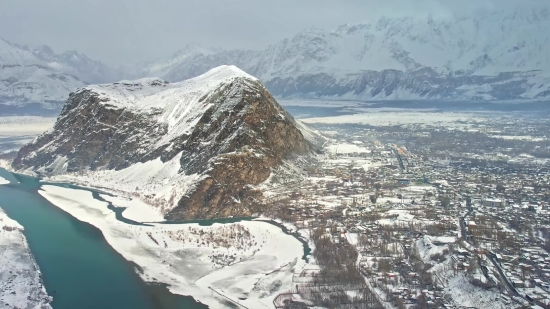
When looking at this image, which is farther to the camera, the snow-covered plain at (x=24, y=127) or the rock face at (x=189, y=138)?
the snow-covered plain at (x=24, y=127)

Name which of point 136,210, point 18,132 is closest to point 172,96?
point 136,210

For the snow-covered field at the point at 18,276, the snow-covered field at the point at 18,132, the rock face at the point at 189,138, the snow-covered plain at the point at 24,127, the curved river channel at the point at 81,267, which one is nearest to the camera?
the snow-covered field at the point at 18,276

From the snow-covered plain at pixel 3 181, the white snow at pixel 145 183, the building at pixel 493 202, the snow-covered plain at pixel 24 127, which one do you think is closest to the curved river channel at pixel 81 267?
the white snow at pixel 145 183

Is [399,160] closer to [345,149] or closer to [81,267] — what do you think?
[345,149]

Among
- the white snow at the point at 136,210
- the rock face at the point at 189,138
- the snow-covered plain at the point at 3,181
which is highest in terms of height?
the rock face at the point at 189,138

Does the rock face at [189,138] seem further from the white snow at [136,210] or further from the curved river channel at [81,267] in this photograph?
the curved river channel at [81,267]

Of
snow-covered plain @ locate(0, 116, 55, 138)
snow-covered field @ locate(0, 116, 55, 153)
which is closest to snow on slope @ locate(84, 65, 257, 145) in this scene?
snow-covered field @ locate(0, 116, 55, 153)
